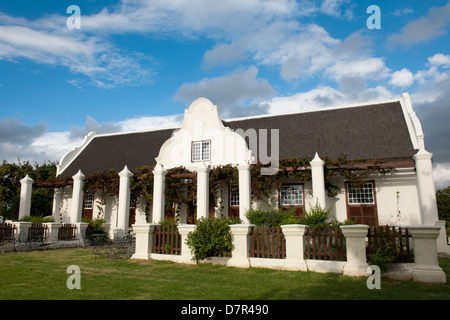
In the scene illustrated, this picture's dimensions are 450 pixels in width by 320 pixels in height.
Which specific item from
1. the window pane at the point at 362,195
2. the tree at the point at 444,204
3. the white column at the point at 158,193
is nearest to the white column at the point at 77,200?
the white column at the point at 158,193

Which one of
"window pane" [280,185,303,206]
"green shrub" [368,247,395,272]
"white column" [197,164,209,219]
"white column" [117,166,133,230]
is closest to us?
"green shrub" [368,247,395,272]

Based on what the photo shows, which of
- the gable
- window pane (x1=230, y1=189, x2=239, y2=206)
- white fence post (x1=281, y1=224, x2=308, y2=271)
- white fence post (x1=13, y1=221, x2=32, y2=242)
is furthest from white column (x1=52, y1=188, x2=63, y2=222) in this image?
white fence post (x1=281, y1=224, x2=308, y2=271)

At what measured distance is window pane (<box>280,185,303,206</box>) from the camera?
1775 centimetres

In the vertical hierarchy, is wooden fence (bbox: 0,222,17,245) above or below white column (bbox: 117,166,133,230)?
below

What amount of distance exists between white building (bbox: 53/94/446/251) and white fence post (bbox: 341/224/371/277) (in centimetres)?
525

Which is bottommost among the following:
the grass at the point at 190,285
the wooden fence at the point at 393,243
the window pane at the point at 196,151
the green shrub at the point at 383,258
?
the grass at the point at 190,285

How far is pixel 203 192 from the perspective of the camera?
16312 mm

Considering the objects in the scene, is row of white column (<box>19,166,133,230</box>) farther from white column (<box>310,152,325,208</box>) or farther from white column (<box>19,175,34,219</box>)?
white column (<box>310,152,325,208</box>)

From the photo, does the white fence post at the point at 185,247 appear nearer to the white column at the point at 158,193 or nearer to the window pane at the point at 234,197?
the white column at the point at 158,193

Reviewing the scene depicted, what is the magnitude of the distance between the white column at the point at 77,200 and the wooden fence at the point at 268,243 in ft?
42.0

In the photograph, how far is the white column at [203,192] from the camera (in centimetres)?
1627

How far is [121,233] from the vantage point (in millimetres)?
17562
